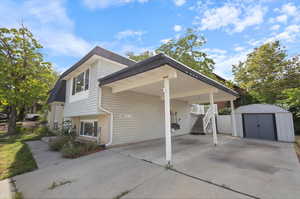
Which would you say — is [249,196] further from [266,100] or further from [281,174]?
[266,100]

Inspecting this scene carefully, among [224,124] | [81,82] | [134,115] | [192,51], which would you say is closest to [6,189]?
[134,115]

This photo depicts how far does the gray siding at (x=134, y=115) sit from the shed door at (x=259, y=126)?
6.23 meters

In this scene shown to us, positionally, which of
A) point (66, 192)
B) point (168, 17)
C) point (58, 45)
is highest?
point (168, 17)

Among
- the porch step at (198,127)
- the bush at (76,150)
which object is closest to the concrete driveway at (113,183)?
the bush at (76,150)

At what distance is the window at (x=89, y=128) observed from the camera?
25.1 feet

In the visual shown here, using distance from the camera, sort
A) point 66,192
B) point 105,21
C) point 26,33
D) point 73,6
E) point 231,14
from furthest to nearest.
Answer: point 26,33
point 105,21
point 231,14
point 73,6
point 66,192

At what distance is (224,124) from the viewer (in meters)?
11.7

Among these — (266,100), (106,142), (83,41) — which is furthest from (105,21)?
(266,100)

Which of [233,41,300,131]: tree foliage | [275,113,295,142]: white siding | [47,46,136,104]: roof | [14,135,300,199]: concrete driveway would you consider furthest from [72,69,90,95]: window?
[233,41,300,131]: tree foliage

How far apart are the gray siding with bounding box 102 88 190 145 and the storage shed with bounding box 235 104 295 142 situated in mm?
6003

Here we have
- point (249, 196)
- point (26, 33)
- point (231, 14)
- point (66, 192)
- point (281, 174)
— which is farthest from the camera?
point (26, 33)

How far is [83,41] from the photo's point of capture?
9586mm

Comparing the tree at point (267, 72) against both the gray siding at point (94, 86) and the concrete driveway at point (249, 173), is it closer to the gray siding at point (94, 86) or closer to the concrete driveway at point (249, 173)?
the concrete driveway at point (249, 173)

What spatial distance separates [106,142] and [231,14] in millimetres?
9351
